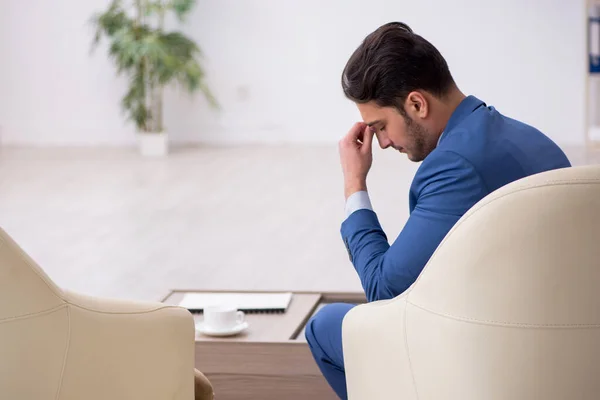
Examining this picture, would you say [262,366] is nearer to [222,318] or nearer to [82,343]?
[222,318]

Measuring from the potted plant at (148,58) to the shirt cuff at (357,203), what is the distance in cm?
643

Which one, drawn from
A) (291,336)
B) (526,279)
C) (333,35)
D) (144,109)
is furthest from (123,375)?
(333,35)

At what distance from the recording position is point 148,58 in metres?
8.46

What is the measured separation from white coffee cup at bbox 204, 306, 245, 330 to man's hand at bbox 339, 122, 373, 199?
446 mm

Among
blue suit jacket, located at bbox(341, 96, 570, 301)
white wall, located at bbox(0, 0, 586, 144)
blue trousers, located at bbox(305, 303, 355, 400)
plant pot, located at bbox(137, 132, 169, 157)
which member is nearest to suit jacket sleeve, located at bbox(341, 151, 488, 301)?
blue suit jacket, located at bbox(341, 96, 570, 301)

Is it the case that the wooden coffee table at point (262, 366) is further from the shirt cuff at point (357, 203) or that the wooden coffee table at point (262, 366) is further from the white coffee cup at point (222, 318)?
the shirt cuff at point (357, 203)

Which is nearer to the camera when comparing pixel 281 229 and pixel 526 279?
pixel 526 279

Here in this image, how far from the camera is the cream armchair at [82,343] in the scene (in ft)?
5.16

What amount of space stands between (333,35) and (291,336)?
23.1 ft

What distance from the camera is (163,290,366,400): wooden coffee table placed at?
221 centimetres

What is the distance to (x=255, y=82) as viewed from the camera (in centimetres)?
923

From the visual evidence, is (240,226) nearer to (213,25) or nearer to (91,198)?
(91,198)

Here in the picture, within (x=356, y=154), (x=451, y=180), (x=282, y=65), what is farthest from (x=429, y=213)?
(x=282, y=65)

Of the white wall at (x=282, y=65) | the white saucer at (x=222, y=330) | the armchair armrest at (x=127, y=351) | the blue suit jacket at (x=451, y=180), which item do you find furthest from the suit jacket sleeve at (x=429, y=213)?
the white wall at (x=282, y=65)
